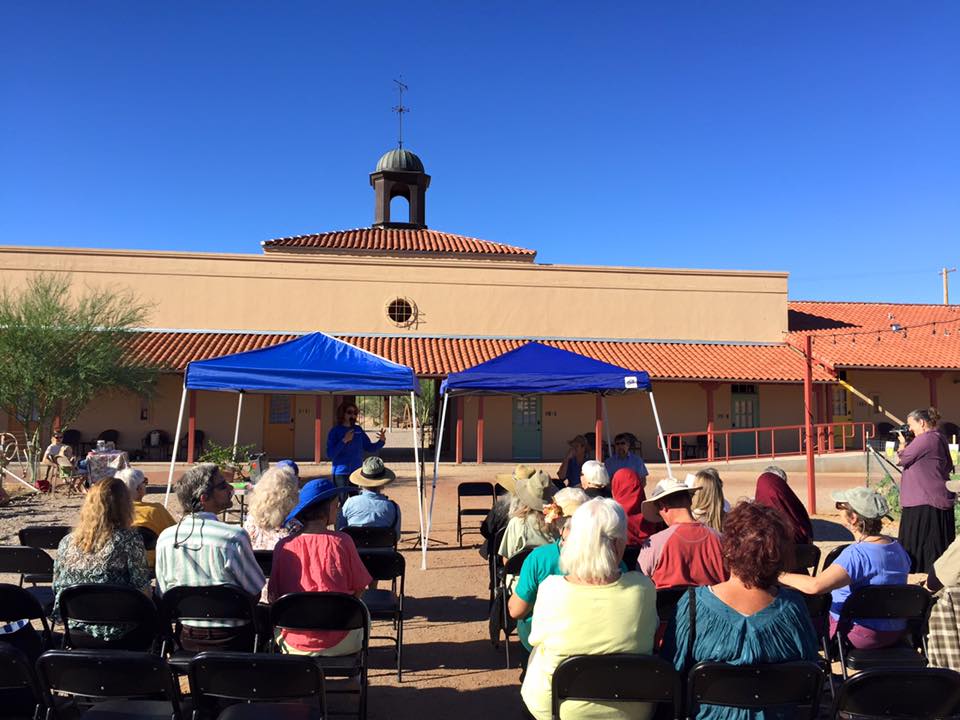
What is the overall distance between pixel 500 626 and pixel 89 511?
2437mm

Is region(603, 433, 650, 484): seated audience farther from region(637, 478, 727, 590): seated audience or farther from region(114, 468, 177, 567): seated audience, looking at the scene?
region(114, 468, 177, 567): seated audience

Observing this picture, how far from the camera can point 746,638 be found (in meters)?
2.71

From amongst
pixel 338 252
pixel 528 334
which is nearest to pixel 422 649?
pixel 528 334

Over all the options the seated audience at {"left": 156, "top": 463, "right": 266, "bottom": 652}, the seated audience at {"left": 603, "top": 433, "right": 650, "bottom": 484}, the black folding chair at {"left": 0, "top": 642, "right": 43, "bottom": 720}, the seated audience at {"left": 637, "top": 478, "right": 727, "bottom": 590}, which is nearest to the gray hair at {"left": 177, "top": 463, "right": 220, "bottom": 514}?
the seated audience at {"left": 156, "top": 463, "right": 266, "bottom": 652}

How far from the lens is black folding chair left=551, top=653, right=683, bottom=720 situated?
8.66 feet

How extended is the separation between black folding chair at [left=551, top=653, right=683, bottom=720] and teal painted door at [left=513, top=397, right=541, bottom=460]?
18.0 m

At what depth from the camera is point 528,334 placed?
21609 mm

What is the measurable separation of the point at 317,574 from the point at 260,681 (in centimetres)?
106

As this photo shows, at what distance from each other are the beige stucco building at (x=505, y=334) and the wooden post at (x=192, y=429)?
0.17 meters

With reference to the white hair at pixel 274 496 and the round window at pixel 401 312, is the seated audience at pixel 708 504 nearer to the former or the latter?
the white hair at pixel 274 496

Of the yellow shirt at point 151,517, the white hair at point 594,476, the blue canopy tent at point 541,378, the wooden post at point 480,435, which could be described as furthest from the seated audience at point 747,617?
the wooden post at point 480,435

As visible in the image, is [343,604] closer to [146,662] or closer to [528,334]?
[146,662]

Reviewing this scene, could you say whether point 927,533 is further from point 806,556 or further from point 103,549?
point 103,549

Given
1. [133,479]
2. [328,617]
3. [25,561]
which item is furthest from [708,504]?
[25,561]
